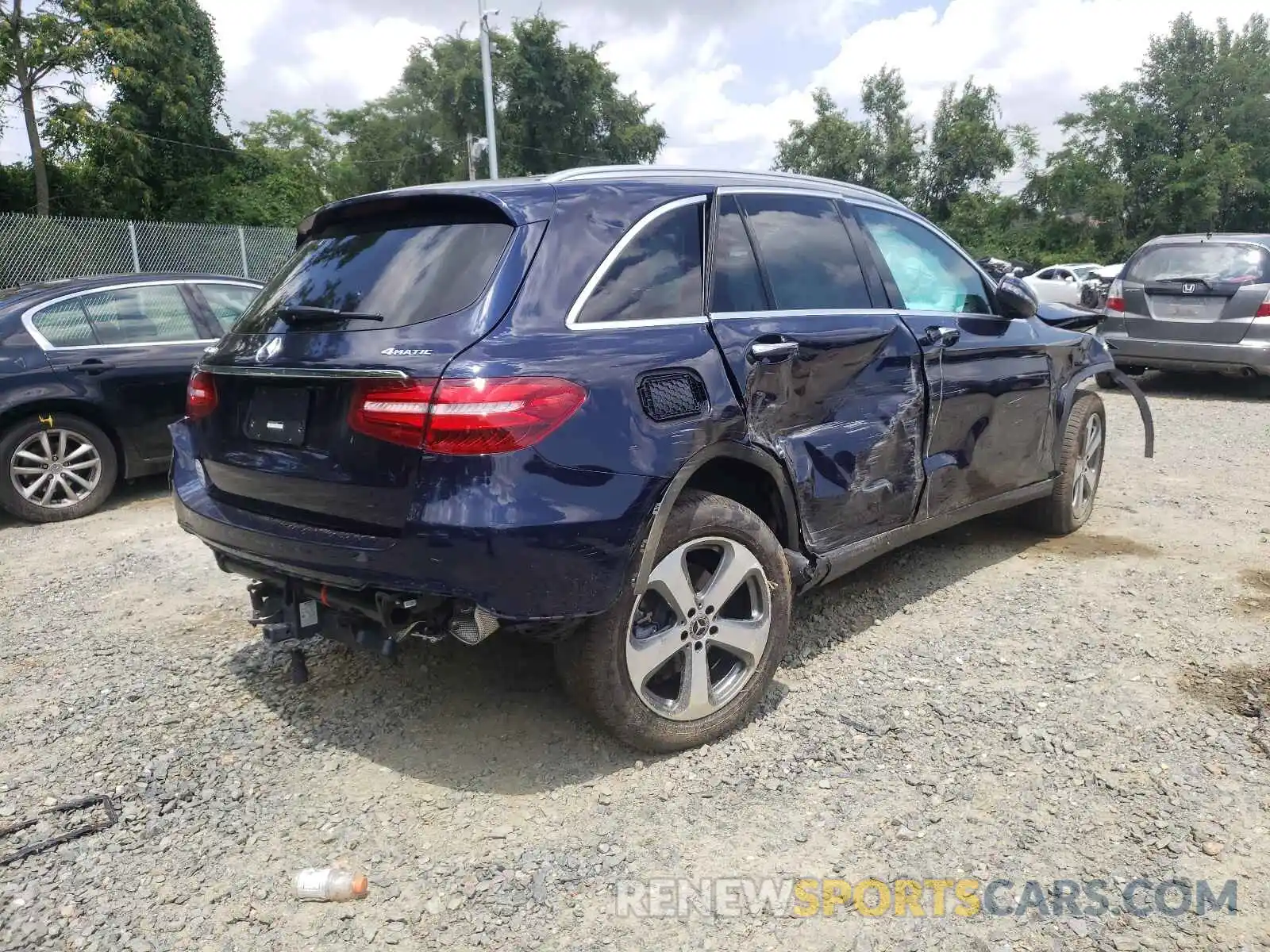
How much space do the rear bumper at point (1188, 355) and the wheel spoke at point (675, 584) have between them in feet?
25.1

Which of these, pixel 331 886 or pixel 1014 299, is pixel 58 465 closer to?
pixel 331 886

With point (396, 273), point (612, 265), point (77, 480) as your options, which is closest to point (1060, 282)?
point (77, 480)

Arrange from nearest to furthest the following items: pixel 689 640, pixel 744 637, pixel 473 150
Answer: pixel 689 640, pixel 744 637, pixel 473 150

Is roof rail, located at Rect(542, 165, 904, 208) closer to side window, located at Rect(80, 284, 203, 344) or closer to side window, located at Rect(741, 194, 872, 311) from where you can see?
side window, located at Rect(741, 194, 872, 311)

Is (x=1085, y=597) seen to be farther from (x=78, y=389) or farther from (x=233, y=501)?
(x=78, y=389)

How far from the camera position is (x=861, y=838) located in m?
2.59

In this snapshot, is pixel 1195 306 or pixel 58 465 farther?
pixel 1195 306

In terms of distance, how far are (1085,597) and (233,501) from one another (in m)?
3.58

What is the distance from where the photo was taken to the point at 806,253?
3.52m

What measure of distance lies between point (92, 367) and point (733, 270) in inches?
184

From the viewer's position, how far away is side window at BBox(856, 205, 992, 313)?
394 cm

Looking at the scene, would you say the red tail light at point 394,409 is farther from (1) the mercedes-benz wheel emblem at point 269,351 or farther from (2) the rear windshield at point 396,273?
(1) the mercedes-benz wheel emblem at point 269,351

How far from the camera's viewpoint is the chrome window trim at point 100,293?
19.2 feet

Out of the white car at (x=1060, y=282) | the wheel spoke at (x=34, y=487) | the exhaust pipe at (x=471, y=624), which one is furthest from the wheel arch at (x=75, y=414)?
the white car at (x=1060, y=282)
